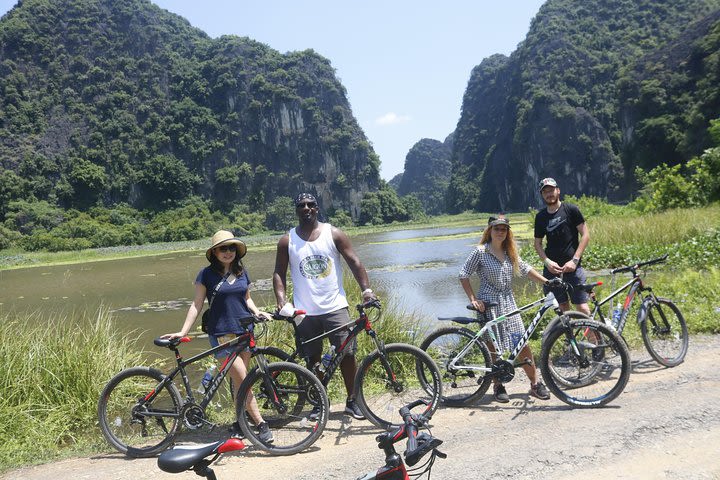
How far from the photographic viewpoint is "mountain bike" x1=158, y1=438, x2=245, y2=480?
1945 mm

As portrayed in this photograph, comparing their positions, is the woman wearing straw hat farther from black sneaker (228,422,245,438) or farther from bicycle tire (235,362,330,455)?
bicycle tire (235,362,330,455)

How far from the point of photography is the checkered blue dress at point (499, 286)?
4.62 meters

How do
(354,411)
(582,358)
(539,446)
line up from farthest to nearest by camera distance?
(582,358)
(354,411)
(539,446)

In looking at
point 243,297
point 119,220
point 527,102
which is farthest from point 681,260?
point 527,102

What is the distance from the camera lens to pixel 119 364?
5.62 meters

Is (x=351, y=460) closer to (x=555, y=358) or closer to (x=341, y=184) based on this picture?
(x=555, y=358)

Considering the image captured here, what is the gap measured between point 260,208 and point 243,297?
112076 mm

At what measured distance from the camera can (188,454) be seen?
78.7 inches

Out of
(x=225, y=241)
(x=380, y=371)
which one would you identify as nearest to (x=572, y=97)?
(x=380, y=371)

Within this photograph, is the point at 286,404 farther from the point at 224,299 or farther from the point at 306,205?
the point at 306,205

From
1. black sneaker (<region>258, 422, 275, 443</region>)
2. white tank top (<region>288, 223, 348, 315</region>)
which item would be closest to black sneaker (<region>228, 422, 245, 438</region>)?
black sneaker (<region>258, 422, 275, 443</region>)

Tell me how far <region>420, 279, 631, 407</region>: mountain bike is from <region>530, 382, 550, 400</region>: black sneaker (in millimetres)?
157

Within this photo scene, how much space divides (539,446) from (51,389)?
14.9 feet

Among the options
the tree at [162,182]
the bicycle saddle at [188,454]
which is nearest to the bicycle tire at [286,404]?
the bicycle saddle at [188,454]
